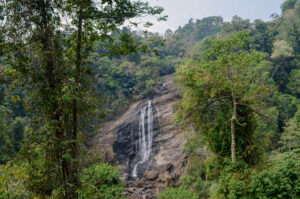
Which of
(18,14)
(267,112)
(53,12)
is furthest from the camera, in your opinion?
(267,112)

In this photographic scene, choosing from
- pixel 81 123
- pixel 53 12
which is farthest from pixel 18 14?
pixel 81 123

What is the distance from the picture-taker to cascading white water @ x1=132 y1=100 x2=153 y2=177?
20.0 meters

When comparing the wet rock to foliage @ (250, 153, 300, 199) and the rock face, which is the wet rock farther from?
foliage @ (250, 153, 300, 199)

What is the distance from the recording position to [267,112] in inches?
324

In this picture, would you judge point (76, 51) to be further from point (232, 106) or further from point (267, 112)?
point (267, 112)

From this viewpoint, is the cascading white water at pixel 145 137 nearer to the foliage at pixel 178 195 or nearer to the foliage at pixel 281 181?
the foliage at pixel 178 195

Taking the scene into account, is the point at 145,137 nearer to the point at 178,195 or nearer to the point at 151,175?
the point at 151,175

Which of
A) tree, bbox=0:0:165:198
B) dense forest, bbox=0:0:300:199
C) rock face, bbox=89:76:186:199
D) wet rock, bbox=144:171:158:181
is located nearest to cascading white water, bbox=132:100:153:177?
rock face, bbox=89:76:186:199

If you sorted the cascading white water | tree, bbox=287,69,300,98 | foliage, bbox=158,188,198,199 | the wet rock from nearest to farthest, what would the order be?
foliage, bbox=158,188,198,199 < the wet rock < the cascading white water < tree, bbox=287,69,300,98

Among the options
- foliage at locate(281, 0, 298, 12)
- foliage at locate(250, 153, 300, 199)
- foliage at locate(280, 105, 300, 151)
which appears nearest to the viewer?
foliage at locate(250, 153, 300, 199)

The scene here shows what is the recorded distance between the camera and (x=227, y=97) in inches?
344

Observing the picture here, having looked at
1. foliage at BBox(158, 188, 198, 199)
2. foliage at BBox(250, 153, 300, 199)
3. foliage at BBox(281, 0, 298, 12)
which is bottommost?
foliage at BBox(158, 188, 198, 199)

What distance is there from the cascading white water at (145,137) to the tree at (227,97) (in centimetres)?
1152

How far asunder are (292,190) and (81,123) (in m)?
5.95
